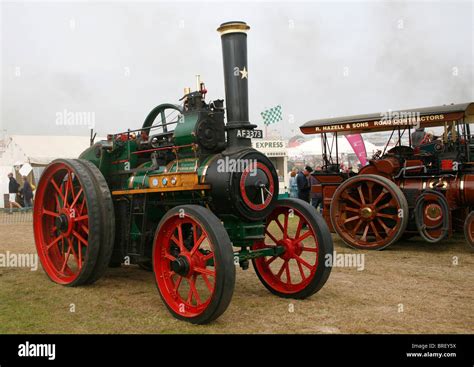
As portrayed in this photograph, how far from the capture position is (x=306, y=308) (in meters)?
4.12

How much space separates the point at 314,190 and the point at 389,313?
4.69 meters

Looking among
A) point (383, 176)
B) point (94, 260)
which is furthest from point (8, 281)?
point (383, 176)

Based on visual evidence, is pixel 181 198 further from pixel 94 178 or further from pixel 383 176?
pixel 383 176

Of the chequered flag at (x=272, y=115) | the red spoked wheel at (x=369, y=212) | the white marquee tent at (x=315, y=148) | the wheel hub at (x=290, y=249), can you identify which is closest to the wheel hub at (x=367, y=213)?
the red spoked wheel at (x=369, y=212)

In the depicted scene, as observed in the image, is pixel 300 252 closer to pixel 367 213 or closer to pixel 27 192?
pixel 367 213

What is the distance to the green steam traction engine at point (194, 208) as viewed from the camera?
12.6 feet

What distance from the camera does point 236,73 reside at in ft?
13.8

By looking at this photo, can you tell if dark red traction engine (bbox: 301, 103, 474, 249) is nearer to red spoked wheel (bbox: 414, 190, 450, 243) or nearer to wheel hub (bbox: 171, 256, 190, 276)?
red spoked wheel (bbox: 414, 190, 450, 243)

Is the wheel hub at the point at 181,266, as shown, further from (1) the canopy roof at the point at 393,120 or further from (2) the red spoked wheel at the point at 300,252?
Result: (1) the canopy roof at the point at 393,120

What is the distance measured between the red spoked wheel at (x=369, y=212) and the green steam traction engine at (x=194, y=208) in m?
2.57

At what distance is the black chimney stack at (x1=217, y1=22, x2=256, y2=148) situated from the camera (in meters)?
4.20

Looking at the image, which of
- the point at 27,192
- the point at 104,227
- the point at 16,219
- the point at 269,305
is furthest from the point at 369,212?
the point at 27,192

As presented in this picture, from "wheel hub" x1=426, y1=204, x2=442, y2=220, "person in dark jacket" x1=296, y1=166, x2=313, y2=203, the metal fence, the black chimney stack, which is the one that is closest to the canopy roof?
"wheel hub" x1=426, y1=204, x2=442, y2=220

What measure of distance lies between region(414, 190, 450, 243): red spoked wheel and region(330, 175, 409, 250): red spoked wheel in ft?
0.63
